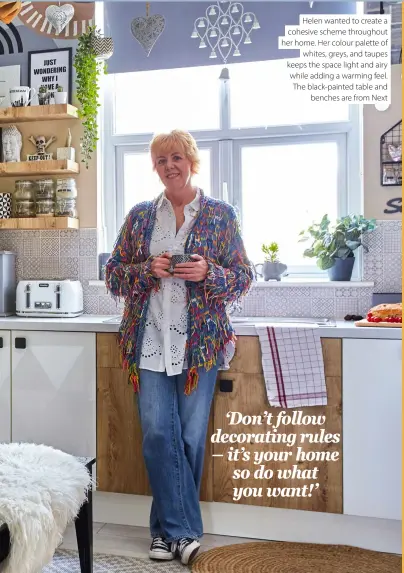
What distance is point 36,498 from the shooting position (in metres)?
1.45

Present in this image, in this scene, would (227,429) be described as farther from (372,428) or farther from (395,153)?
(395,153)

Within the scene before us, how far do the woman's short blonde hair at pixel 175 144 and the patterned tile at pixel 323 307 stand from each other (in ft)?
3.32

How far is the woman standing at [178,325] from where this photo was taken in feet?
6.72

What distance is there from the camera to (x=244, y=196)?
3002 mm

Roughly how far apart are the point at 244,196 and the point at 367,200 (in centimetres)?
64

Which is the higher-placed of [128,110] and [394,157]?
[128,110]

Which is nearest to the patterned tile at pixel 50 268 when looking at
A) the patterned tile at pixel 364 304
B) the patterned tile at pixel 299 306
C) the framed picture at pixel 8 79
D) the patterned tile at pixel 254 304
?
the framed picture at pixel 8 79

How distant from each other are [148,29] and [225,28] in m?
0.39

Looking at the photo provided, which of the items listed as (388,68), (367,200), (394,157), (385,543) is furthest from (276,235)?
(385,543)

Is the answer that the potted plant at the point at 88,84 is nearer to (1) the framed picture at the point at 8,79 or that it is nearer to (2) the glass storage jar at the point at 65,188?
(2) the glass storage jar at the point at 65,188

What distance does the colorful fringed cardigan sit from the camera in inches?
80.5

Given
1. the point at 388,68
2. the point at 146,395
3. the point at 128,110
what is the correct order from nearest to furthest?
1. the point at 146,395
2. the point at 388,68
3. the point at 128,110

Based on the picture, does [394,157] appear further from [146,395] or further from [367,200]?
[146,395]

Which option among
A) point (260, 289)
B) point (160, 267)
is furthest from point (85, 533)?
point (260, 289)
